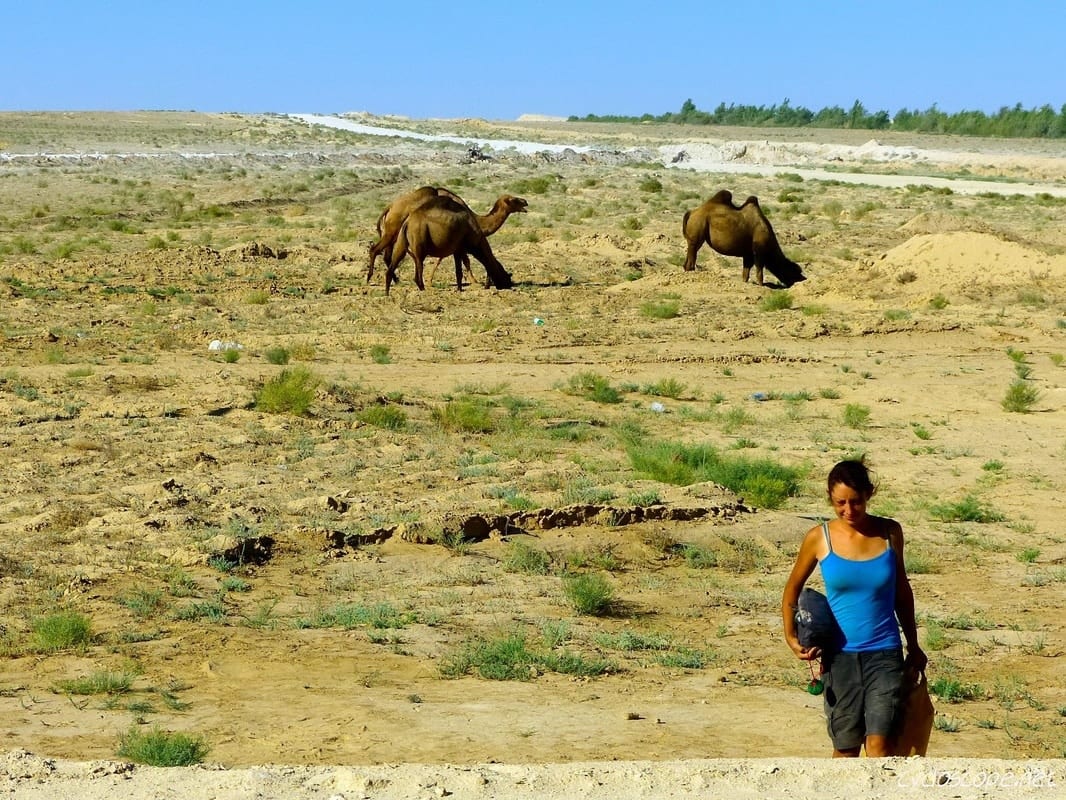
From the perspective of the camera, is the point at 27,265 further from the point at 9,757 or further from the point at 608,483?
the point at 9,757

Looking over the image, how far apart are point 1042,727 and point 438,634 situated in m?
3.31

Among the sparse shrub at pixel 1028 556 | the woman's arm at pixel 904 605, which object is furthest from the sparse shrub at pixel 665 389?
the woman's arm at pixel 904 605

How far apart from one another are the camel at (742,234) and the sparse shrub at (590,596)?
15.6 meters

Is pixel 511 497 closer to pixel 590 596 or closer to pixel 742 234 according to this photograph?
pixel 590 596

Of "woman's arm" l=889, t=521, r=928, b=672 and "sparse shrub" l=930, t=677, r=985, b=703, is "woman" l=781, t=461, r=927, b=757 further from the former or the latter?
"sparse shrub" l=930, t=677, r=985, b=703

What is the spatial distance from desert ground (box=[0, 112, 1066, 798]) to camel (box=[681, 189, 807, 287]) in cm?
58

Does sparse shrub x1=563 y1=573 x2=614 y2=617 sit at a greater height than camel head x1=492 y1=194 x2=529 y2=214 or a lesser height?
lesser

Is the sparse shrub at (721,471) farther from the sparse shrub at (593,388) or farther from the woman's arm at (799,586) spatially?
the woman's arm at (799,586)

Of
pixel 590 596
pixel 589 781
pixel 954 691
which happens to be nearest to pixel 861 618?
pixel 589 781

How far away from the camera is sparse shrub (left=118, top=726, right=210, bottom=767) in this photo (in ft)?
21.4

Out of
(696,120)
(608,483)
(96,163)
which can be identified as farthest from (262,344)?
(696,120)

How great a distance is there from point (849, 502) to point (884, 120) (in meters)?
141

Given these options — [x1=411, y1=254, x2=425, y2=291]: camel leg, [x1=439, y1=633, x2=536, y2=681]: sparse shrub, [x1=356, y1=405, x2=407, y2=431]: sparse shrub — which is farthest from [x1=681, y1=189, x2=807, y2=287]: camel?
[x1=439, y1=633, x2=536, y2=681]: sparse shrub

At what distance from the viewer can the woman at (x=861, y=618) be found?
229 inches
